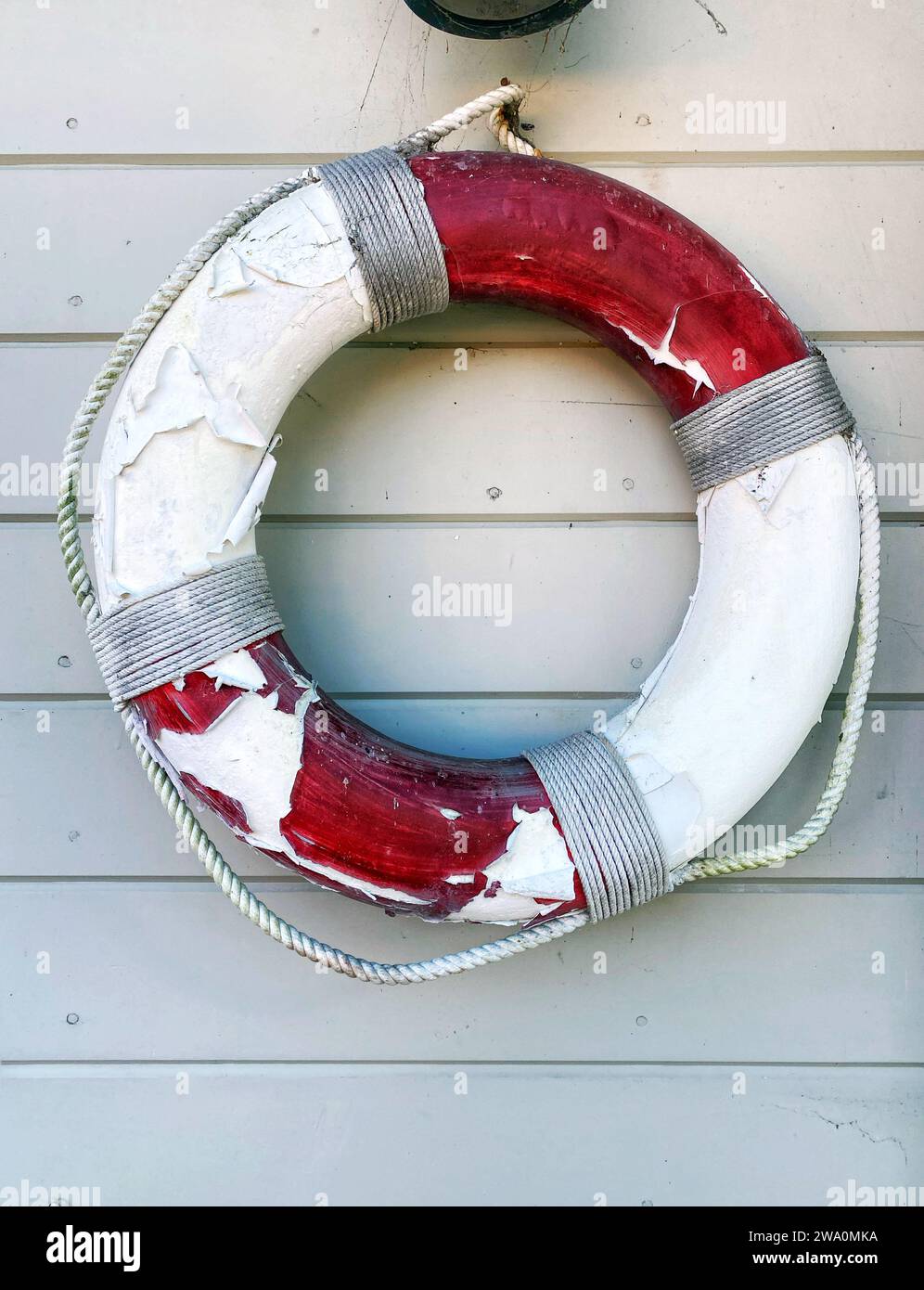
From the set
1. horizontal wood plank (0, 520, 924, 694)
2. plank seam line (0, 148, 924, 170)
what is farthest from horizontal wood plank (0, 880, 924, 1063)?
plank seam line (0, 148, 924, 170)

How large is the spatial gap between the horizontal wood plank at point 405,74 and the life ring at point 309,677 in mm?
205

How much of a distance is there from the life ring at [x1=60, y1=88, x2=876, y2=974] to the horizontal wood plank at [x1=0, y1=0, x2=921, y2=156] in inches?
8.1

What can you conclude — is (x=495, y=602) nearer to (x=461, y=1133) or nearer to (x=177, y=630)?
(x=177, y=630)

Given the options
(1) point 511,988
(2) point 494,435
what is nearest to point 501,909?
(1) point 511,988

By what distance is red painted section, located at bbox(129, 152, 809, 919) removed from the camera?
1.14 m

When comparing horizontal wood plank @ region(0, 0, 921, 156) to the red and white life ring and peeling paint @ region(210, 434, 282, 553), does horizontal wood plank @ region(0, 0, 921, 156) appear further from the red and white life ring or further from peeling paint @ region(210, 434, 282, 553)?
peeling paint @ region(210, 434, 282, 553)

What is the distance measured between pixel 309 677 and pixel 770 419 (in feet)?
2.03

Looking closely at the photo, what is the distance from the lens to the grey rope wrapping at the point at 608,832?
3.77ft

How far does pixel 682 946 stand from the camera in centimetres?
138

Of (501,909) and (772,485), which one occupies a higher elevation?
(772,485)

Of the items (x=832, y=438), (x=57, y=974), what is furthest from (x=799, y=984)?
(x=57, y=974)

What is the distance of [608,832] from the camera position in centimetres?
115

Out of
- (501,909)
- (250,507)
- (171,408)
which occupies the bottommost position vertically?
(501,909)

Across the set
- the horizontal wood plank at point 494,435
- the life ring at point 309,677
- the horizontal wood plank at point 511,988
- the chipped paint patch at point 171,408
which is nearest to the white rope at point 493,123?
the life ring at point 309,677
